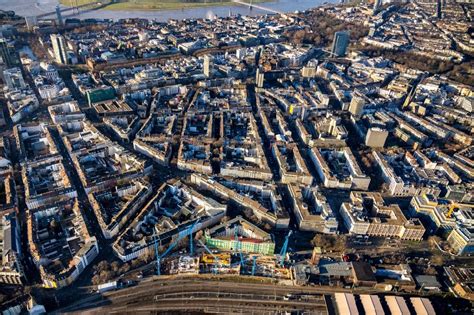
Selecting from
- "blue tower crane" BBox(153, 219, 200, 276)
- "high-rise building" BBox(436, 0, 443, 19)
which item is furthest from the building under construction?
"high-rise building" BBox(436, 0, 443, 19)

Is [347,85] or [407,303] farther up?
[347,85]

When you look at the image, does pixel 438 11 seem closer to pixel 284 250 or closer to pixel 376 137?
pixel 376 137

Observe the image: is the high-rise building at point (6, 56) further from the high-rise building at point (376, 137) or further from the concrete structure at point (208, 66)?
the high-rise building at point (376, 137)

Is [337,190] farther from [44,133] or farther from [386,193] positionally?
[44,133]

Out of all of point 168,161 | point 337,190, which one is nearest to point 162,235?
point 168,161

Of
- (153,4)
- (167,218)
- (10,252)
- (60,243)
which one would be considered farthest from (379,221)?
(153,4)

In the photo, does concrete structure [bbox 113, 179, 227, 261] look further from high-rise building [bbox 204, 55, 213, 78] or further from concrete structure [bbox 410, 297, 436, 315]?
high-rise building [bbox 204, 55, 213, 78]
